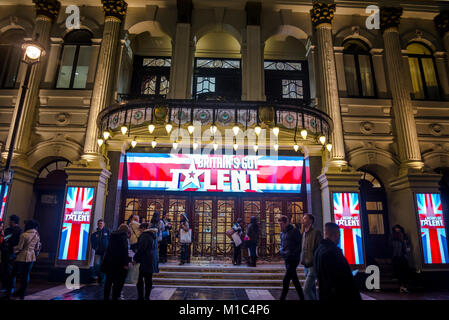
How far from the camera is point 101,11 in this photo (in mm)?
12258

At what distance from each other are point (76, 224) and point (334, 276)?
8.87 m

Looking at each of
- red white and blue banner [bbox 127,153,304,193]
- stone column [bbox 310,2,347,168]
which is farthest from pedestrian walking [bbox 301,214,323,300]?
red white and blue banner [bbox 127,153,304,193]

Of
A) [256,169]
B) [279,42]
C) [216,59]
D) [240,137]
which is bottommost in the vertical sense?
[256,169]

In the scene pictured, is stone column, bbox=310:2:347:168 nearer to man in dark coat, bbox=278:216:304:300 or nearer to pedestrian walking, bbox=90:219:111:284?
man in dark coat, bbox=278:216:304:300

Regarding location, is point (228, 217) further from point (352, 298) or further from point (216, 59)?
point (352, 298)

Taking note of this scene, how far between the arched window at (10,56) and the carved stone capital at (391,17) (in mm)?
15857

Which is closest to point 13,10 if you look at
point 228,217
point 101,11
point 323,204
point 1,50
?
point 1,50

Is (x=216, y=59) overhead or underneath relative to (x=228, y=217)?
overhead

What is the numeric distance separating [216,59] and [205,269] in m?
9.98

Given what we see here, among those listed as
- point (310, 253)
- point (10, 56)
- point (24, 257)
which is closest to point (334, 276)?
point (310, 253)

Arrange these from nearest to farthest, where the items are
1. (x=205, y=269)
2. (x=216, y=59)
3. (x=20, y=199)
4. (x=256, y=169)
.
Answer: (x=205, y=269) < (x=20, y=199) < (x=256, y=169) < (x=216, y=59)

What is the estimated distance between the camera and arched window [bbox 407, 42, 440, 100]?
11.9m

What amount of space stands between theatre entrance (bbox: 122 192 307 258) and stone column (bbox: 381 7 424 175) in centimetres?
428

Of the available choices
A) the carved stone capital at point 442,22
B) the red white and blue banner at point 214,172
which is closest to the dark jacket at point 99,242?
the red white and blue banner at point 214,172
